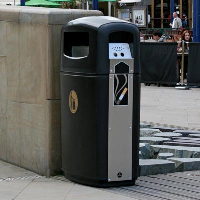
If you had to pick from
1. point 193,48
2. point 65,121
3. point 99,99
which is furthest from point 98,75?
point 193,48

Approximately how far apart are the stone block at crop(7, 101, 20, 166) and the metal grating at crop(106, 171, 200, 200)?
1512 millimetres

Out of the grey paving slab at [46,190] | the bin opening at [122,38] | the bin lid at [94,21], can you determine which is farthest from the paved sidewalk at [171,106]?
the bin lid at [94,21]

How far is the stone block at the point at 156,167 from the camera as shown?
757cm

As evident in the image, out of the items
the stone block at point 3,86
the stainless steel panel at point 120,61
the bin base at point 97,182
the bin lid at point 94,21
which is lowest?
the bin base at point 97,182

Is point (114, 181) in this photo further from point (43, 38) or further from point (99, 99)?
point (43, 38)

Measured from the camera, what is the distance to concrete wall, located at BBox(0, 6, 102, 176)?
24.2 ft

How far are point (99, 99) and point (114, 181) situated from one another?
80 centimetres

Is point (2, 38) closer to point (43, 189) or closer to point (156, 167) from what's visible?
point (43, 189)

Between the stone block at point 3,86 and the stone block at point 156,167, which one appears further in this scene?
the stone block at point 3,86

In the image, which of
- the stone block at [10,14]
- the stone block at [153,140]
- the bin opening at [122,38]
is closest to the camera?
the bin opening at [122,38]

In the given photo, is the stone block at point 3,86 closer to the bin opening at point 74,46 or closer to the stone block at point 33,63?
the stone block at point 33,63

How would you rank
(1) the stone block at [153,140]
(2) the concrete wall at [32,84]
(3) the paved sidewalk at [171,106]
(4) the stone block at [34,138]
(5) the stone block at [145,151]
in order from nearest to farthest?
(2) the concrete wall at [32,84] → (4) the stone block at [34,138] → (5) the stone block at [145,151] → (1) the stone block at [153,140] → (3) the paved sidewalk at [171,106]

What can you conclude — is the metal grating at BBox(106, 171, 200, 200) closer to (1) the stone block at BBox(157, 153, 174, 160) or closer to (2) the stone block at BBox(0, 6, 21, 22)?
(1) the stone block at BBox(157, 153, 174, 160)

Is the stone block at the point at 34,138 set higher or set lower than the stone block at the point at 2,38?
lower
